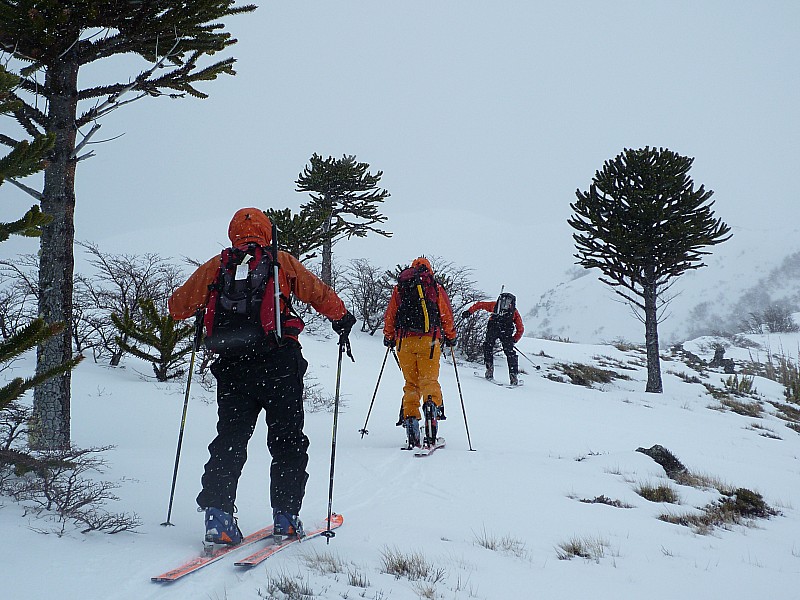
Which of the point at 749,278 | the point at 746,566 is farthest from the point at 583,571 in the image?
the point at 749,278

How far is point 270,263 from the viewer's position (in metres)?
3.05

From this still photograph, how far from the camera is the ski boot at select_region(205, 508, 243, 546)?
266cm

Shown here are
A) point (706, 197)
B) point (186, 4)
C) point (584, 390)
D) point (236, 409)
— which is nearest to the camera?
point (236, 409)

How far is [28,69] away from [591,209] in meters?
14.1

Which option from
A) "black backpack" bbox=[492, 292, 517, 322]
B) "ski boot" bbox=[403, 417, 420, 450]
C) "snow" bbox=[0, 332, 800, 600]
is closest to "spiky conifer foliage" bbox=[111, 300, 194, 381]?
"snow" bbox=[0, 332, 800, 600]

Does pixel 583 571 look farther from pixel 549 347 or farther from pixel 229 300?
pixel 549 347

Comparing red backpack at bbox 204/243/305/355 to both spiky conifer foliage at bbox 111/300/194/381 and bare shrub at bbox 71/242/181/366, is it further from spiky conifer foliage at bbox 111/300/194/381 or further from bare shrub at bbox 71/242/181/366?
bare shrub at bbox 71/242/181/366

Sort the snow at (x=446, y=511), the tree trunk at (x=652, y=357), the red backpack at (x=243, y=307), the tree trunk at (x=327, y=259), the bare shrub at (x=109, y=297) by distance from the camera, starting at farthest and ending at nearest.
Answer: the tree trunk at (x=327, y=259) → the tree trunk at (x=652, y=357) → the bare shrub at (x=109, y=297) → the red backpack at (x=243, y=307) → the snow at (x=446, y=511)

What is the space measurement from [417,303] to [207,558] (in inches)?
153

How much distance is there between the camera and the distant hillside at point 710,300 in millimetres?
70562

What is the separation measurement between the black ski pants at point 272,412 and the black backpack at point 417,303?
2975 millimetres

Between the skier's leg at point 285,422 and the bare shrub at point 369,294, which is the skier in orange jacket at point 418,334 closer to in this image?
the skier's leg at point 285,422

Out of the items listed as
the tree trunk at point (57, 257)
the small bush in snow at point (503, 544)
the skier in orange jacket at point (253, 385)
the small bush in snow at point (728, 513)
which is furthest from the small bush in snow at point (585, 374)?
the tree trunk at point (57, 257)

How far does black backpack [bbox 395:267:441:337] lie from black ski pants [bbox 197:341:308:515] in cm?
298
